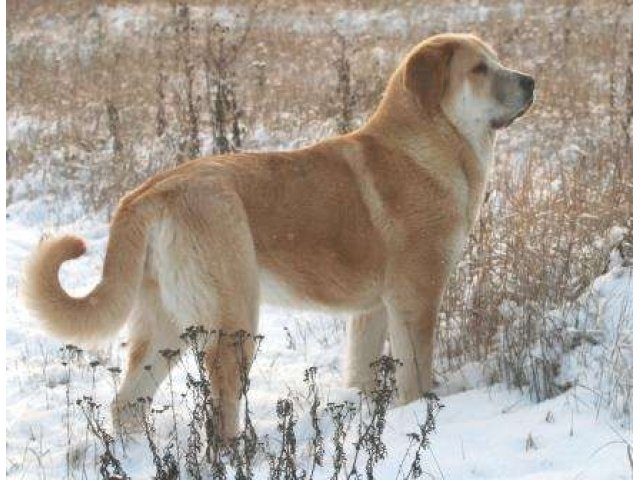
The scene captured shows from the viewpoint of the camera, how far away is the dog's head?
4973mm

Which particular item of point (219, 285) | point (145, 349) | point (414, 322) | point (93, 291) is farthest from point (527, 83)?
point (93, 291)

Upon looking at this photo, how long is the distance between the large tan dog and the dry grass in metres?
0.59

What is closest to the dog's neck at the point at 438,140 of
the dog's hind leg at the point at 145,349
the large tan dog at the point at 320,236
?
the large tan dog at the point at 320,236

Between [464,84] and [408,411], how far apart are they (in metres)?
1.69

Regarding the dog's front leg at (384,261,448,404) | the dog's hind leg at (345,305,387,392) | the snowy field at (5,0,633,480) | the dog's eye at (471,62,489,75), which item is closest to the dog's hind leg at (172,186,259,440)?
the snowy field at (5,0,633,480)

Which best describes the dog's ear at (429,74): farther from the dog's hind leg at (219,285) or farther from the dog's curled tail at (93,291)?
the dog's curled tail at (93,291)

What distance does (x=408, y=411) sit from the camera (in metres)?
4.59

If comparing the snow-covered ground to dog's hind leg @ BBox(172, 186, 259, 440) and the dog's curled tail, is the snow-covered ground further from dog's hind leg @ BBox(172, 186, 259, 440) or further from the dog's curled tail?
the dog's curled tail

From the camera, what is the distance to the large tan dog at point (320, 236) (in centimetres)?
423

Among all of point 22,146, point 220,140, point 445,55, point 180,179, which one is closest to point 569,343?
point 445,55

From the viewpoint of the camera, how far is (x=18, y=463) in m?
4.38

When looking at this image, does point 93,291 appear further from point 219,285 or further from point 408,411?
point 408,411

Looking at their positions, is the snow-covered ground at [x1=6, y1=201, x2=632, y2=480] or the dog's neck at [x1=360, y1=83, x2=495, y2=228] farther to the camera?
the dog's neck at [x1=360, y1=83, x2=495, y2=228]

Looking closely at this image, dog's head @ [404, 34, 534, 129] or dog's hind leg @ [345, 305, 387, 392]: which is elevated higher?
dog's head @ [404, 34, 534, 129]
